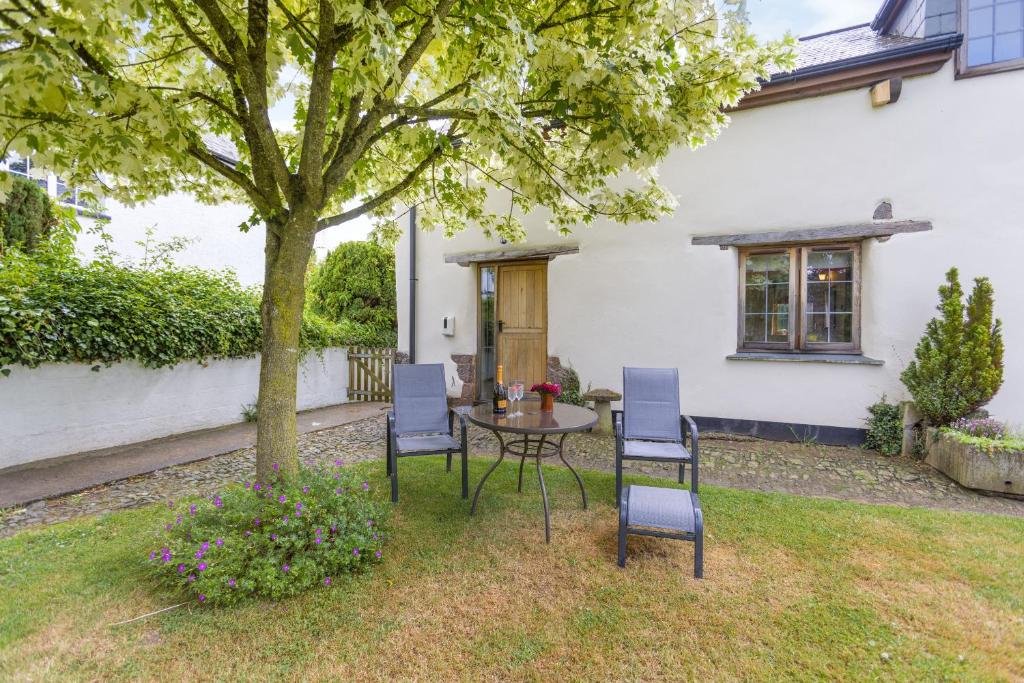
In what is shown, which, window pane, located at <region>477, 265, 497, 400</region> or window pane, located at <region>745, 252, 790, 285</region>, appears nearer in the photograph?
window pane, located at <region>745, 252, 790, 285</region>

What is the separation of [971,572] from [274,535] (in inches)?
156

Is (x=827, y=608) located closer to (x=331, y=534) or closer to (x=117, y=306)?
(x=331, y=534)

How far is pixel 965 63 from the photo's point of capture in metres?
4.88

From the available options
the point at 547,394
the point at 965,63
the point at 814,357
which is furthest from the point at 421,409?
the point at 965,63

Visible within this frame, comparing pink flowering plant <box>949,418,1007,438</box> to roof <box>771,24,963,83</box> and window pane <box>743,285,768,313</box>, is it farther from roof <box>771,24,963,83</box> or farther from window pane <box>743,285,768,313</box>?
roof <box>771,24,963,83</box>

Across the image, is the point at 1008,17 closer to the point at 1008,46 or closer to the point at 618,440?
the point at 1008,46

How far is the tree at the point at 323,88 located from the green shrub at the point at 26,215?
4.40 meters

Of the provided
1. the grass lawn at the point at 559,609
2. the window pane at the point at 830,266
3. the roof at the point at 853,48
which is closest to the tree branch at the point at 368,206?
the grass lawn at the point at 559,609

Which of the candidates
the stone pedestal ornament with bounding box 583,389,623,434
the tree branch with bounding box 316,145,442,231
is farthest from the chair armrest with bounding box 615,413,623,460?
the tree branch with bounding box 316,145,442,231

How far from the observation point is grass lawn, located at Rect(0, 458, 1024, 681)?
1978 millimetres

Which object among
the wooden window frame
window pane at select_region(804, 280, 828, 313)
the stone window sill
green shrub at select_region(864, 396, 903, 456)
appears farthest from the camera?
window pane at select_region(804, 280, 828, 313)

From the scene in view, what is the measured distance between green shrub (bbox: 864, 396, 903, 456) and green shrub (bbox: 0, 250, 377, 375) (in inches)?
310

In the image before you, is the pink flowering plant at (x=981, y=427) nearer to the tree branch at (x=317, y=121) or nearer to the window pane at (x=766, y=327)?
the window pane at (x=766, y=327)

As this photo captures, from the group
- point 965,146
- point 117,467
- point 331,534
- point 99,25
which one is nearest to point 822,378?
point 965,146
